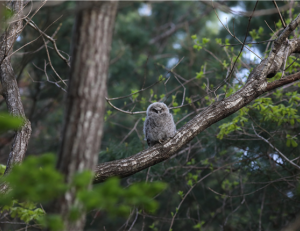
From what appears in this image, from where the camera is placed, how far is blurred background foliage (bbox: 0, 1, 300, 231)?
4785mm

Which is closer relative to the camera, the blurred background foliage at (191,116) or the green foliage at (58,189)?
the green foliage at (58,189)

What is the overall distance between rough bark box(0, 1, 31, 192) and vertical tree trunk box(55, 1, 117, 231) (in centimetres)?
164

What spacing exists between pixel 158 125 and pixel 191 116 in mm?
1911

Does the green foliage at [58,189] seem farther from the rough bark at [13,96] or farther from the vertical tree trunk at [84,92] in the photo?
the rough bark at [13,96]

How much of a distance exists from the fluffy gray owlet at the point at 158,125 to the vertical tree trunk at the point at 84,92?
275 centimetres

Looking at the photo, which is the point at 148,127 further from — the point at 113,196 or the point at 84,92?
the point at 113,196

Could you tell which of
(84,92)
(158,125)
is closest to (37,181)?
(84,92)

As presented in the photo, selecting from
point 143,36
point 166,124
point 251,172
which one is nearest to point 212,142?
point 251,172

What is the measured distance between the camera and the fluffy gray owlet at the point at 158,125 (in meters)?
4.77

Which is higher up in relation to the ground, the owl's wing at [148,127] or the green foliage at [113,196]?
the owl's wing at [148,127]

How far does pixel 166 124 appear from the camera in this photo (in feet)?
15.8

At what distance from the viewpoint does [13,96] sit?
366cm

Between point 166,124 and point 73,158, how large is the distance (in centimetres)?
303

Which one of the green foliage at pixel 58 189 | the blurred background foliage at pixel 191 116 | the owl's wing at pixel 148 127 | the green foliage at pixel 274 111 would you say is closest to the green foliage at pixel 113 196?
the green foliage at pixel 58 189
